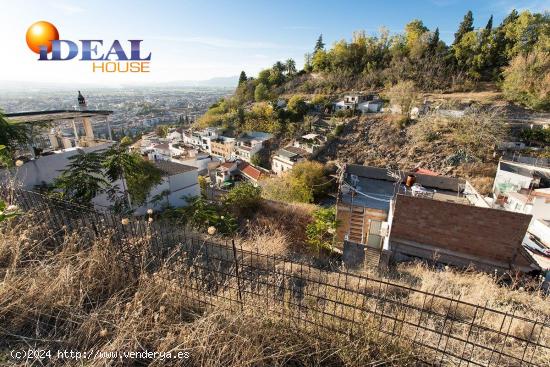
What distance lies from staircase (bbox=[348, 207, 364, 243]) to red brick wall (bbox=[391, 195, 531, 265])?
99.9 inches

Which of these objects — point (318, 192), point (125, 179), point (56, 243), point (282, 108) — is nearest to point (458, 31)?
point (282, 108)

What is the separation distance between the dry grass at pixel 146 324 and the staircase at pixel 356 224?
7964 millimetres

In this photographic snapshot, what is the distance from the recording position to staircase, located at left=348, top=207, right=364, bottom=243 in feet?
31.6

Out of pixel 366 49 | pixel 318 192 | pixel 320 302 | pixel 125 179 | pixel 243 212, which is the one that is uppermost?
pixel 366 49

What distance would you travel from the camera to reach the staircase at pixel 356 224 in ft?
31.6

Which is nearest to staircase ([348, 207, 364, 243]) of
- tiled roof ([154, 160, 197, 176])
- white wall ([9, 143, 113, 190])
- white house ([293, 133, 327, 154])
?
tiled roof ([154, 160, 197, 176])

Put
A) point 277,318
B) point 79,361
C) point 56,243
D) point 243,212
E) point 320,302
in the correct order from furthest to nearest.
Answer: point 243,212, point 56,243, point 320,302, point 277,318, point 79,361

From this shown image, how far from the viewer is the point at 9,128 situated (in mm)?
6035

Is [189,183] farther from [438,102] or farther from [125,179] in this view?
[438,102]

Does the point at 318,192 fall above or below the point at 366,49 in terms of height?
below

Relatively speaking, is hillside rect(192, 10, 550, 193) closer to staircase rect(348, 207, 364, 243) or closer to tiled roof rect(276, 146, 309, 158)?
tiled roof rect(276, 146, 309, 158)

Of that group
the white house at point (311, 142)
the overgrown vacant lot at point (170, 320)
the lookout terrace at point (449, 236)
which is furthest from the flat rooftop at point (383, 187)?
the white house at point (311, 142)

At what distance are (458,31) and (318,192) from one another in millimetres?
33190

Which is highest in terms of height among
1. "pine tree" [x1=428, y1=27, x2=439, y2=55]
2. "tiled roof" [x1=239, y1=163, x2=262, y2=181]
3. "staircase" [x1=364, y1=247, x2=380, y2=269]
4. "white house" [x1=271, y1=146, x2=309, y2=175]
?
"pine tree" [x1=428, y1=27, x2=439, y2=55]
